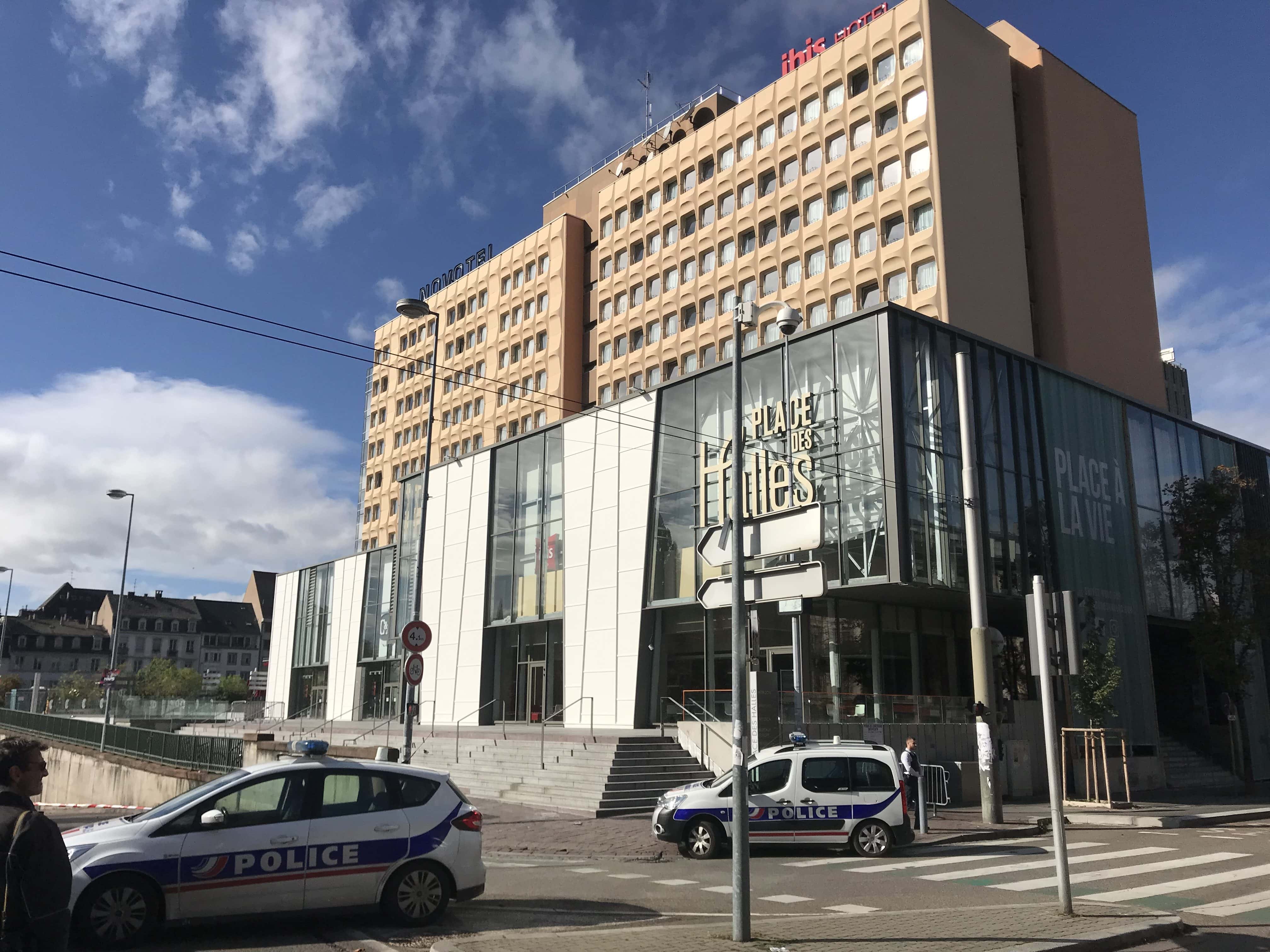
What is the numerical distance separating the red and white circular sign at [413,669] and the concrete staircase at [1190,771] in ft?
81.3

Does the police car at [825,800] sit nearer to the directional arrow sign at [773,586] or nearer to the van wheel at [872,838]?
the van wheel at [872,838]

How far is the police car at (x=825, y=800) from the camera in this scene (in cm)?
1502

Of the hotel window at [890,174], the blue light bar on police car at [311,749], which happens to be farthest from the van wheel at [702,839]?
the hotel window at [890,174]

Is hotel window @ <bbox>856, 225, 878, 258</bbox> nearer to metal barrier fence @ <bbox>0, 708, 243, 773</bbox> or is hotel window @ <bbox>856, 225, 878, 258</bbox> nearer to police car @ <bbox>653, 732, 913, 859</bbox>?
police car @ <bbox>653, 732, 913, 859</bbox>

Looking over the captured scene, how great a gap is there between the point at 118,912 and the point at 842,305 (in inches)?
1379

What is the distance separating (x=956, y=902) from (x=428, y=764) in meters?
17.5

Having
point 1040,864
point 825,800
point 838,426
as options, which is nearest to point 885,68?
point 838,426

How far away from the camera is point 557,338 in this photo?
5356 centimetres

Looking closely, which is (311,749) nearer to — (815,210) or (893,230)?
(893,230)

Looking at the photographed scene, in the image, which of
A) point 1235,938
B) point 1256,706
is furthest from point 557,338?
point 1235,938

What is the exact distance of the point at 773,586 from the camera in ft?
30.3

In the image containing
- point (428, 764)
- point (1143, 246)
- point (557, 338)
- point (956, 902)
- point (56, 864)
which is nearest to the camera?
point (56, 864)

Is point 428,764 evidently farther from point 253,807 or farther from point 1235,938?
point 1235,938

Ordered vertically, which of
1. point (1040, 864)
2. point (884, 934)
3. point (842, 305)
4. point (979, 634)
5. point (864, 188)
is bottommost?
point (1040, 864)
